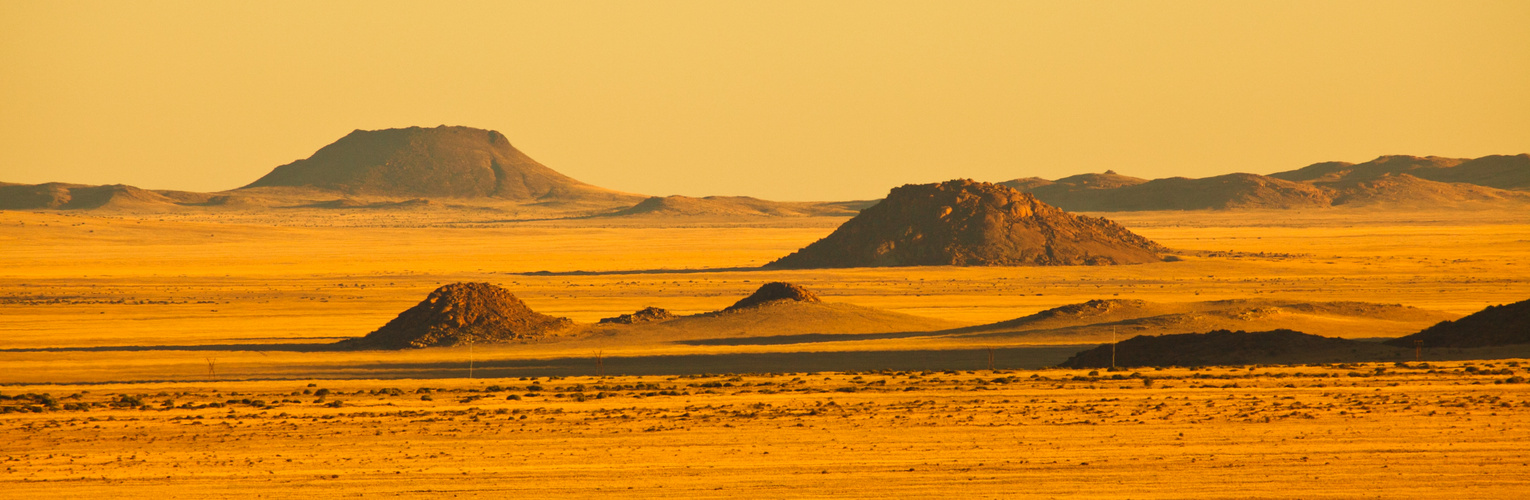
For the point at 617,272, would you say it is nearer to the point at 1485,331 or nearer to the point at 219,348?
the point at 219,348

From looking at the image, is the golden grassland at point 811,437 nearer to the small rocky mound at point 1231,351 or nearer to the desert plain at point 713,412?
the desert plain at point 713,412

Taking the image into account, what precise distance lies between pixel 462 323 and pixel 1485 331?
26178 millimetres

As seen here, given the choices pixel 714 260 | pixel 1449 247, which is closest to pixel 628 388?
pixel 714 260

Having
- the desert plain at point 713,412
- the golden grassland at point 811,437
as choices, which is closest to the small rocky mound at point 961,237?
the desert plain at point 713,412

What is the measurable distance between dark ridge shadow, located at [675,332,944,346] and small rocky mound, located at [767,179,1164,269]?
131ft

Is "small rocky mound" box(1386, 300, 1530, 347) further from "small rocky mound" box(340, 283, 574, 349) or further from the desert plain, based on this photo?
"small rocky mound" box(340, 283, 574, 349)

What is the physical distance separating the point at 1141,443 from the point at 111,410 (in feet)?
54.6

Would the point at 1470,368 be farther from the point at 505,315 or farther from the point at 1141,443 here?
the point at 505,315

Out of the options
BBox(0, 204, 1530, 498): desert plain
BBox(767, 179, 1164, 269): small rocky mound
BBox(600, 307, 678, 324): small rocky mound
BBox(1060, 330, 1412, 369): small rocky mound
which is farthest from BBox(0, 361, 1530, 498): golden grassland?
BBox(767, 179, 1164, 269): small rocky mound

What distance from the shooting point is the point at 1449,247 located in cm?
11156

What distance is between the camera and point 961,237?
87875 mm

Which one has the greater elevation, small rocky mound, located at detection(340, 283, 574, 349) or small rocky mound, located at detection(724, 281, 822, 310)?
small rocky mound, located at detection(724, 281, 822, 310)

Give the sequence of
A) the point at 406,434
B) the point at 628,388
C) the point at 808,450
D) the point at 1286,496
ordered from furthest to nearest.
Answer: the point at 628,388 < the point at 406,434 < the point at 808,450 < the point at 1286,496

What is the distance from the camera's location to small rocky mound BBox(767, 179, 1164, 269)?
8712 cm
